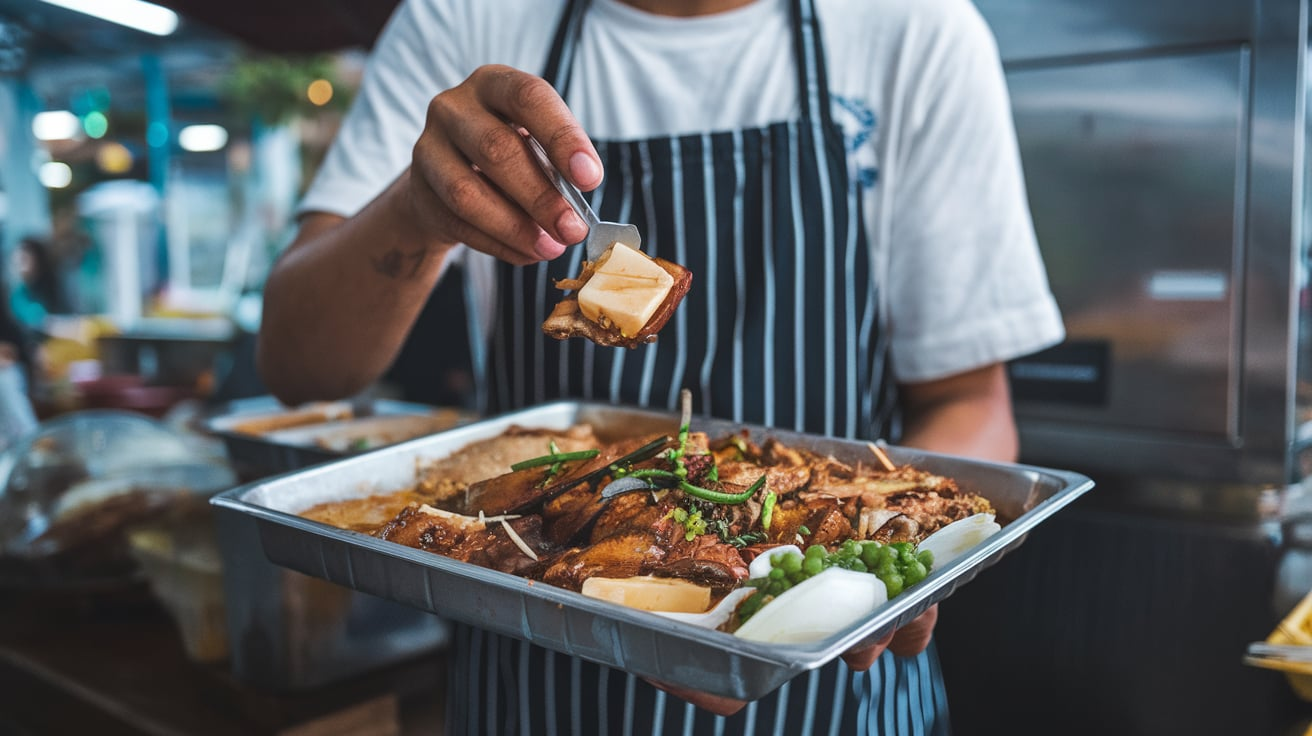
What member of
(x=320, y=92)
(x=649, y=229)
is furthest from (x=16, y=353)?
(x=649, y=229)

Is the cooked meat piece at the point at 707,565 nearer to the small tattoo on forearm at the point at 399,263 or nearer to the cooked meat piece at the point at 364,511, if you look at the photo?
the cooked meat piece at the point at 364,511

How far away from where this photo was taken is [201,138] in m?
13.0

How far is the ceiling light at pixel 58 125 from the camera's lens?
13.0 m

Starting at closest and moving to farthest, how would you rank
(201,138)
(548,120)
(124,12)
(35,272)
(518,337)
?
(548,120) → (518,337) → (124,12) → (35,272) → (201,138)

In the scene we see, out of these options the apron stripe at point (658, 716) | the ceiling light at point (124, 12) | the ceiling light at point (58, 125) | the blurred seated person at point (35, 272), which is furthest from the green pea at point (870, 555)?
the ceiling light at point (58, 125)

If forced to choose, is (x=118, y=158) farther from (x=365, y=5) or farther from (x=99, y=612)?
(x=99, y=612)

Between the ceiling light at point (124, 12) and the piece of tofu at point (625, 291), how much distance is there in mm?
5130

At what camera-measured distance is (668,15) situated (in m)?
1.84

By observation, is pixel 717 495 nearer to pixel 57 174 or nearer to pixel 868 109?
pixel 868 109

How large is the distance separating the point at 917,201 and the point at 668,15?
62 cm

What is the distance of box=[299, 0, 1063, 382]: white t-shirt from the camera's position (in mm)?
1717

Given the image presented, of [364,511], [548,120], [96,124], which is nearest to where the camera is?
[548,120]

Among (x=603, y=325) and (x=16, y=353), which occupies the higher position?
(x=603, y=325)

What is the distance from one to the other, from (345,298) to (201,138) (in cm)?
1319
